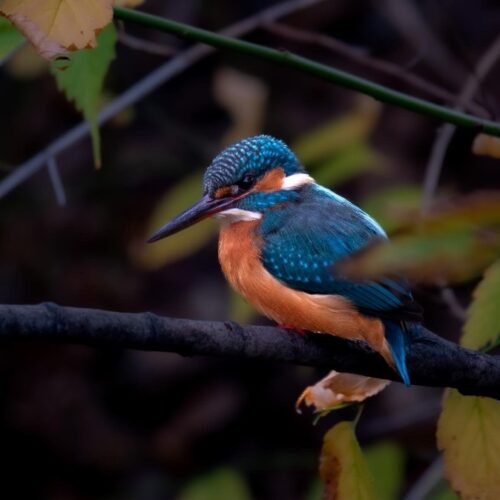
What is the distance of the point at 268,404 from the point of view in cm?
502

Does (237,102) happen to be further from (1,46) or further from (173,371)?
(1,46)

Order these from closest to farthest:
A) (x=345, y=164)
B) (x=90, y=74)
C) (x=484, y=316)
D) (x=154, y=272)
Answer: (x=484, y=316) < (x=90, y=74) < (x=345, y=164) < (x=154, y=272)

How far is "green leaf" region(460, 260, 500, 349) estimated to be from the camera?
1.73 metres

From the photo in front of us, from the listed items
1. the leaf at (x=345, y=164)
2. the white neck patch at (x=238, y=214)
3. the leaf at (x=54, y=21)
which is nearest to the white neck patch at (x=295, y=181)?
the white neck patch at (x=238, y=214)

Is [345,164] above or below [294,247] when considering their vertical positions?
below

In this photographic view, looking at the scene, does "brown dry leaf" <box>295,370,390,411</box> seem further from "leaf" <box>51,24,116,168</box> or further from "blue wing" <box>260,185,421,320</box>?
"leaf" <box>51,24,116,168</box>

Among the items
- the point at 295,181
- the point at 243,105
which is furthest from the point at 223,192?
the point at 243,105

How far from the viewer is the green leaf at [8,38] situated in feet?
5.52

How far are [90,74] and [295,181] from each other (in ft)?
2.68

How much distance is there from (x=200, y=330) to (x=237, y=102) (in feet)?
7.51

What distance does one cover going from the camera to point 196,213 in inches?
98.7

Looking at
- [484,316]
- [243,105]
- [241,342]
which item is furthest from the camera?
[243,105]

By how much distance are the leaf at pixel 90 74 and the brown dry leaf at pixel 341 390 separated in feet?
1.93

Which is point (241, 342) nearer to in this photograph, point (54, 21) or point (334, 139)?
point (54, 21)
